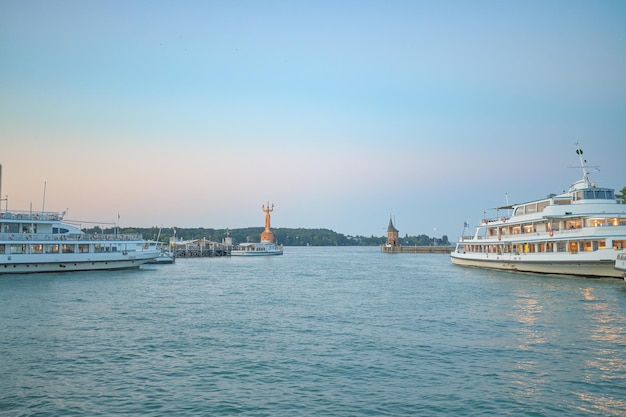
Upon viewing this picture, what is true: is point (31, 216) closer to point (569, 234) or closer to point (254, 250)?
point (569, 234)

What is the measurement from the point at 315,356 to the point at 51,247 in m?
55.2

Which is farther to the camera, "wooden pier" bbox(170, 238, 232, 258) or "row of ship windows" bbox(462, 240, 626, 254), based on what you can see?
"wooden pier" bbox(170, 238, 232, 258)

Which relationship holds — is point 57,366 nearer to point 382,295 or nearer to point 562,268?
point 382,295

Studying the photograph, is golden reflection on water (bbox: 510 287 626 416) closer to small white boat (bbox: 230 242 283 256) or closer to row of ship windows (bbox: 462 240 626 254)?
row of ship windows (bbox: 462 240 626 254)

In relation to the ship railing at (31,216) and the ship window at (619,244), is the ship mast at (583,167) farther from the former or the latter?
the ship railing at (31,216)

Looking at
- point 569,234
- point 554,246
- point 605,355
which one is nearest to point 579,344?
point 605,355

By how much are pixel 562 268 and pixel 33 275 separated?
60029 millimetres

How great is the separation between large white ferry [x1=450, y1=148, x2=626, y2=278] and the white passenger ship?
52357 mm

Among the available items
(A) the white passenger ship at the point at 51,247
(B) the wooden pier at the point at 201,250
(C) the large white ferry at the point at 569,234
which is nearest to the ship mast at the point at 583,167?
(C) the large white ferry at the point at 569,234

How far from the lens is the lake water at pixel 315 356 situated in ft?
50.0

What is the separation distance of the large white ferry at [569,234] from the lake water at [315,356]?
1262 centimetres

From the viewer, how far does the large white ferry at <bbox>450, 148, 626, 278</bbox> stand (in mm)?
48688

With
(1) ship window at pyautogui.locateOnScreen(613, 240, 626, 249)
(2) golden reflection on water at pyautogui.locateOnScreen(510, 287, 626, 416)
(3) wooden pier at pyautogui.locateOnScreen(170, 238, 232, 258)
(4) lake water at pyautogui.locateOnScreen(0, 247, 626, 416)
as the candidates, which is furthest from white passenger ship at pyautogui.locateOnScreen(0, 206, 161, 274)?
(1) ship window at pyautogui.locateOnScreen(613, 240, 626, 249)

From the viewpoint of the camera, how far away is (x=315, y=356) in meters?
20.8
